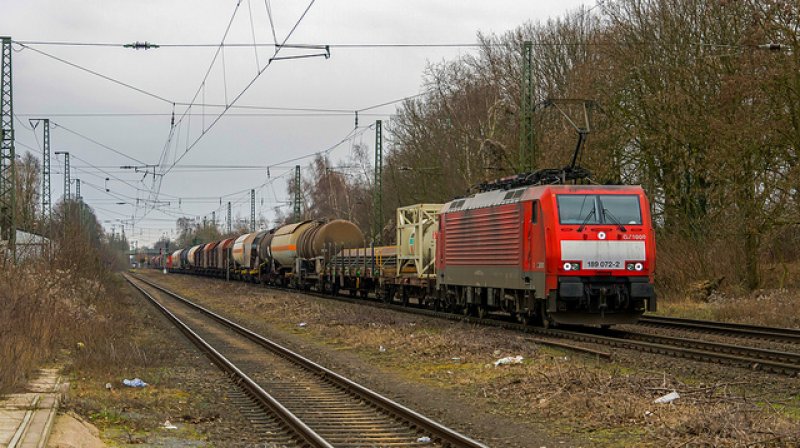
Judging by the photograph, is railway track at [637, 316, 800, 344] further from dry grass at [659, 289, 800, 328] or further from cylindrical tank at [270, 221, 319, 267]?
cylindrical tank at [270, 221, 319, 267]

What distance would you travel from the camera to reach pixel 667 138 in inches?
1244

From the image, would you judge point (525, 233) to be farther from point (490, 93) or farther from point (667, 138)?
point (490, 93)

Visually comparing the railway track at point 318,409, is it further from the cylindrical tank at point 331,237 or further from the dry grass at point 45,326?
the cylindrical tank at point 331,237

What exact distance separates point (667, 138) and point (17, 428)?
2667 centimetres

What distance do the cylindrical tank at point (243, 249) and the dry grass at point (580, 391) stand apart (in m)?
34.5

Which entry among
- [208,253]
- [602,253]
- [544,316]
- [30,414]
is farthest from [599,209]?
[208,253]

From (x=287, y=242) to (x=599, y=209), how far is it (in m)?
27.7

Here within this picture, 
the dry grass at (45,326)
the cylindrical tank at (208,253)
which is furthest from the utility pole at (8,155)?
the cylindrical tank at (208,253)

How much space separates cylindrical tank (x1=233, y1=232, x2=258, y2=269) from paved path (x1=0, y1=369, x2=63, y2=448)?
4219 cm

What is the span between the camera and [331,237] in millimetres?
39844

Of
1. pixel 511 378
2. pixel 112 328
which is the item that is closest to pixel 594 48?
pixel 112 328

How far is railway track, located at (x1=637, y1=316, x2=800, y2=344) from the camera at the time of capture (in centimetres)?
1708

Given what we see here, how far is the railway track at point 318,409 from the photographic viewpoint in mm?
9367

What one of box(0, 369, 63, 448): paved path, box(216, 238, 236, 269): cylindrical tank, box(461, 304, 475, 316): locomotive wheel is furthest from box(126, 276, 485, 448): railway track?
box(216, 238, 236, 269): cylindrical tank
